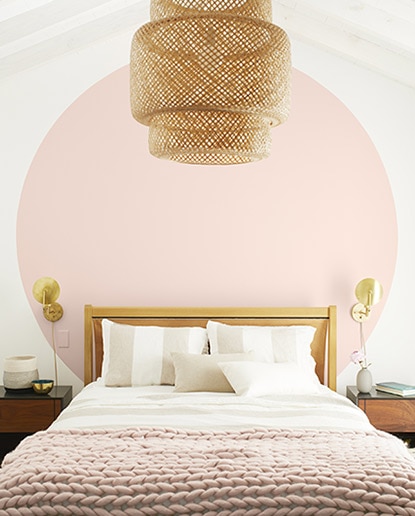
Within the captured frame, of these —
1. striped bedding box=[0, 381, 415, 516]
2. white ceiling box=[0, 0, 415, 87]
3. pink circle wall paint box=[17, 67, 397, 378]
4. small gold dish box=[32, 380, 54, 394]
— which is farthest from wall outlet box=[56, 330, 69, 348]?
white ceiling box=[0, 0, 415, 87]

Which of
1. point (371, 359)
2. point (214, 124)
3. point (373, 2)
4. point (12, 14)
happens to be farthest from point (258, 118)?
point (371, 359)

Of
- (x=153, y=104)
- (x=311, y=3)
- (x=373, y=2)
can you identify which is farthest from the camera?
(x=311, y=3)

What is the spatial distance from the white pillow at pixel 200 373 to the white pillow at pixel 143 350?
6.2 inches

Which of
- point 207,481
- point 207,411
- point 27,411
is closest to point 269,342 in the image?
point 207,411

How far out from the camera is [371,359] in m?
4.60

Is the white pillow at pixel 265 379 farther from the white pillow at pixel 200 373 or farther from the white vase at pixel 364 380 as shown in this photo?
the white vase at pixel 364 380

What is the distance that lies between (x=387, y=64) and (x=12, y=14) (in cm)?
225

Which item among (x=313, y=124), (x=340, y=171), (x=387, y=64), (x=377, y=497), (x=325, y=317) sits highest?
(x=387, y=64)

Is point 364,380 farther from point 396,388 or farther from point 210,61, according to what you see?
point 210,61

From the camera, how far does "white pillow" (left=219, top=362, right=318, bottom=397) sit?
3.70 m

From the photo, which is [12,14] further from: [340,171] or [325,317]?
[325,317]

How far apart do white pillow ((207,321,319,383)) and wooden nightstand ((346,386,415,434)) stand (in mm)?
374

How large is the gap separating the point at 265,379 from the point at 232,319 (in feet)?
2.62

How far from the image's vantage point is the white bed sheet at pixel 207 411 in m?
3.14
